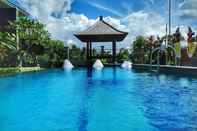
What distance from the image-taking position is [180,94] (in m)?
11.4

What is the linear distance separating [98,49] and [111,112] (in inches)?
909

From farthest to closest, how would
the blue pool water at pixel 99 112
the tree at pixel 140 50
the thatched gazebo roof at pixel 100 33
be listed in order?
the tree at pixel 140 50
the thatched gazebo roof at pixel 100 33
the blue pool water at pixel 99 112

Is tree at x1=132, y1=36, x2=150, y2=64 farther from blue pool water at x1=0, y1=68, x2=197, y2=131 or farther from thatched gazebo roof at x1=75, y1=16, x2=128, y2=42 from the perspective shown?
blue pool water at x1=0, y1=68, x2=197, y2=131

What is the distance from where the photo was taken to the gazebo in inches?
1080

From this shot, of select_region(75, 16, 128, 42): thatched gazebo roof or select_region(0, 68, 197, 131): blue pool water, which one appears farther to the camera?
select_region(75, 16, 128, 42): thatched gazebo roof

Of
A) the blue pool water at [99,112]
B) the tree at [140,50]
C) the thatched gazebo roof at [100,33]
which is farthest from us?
the tree at [140,50]

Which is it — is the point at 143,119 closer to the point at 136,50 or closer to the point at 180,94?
the point at 180,94

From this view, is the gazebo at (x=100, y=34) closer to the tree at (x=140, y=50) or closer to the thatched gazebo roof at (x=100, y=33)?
the thatched gazebo roof at (x=100, y=33)

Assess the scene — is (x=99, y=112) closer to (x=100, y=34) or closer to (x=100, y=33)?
(x=100, y=34)

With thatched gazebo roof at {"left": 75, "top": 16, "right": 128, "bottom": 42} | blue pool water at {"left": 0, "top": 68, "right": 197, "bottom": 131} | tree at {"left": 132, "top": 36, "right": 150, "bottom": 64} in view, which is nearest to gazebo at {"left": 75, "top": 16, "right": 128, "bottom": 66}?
thatched gazebo roof at {"left": 75, "top": 16, "right": 128, "bottom": 42}

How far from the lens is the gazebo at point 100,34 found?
1080 inches

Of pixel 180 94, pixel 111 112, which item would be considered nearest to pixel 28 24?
pixel 180 94

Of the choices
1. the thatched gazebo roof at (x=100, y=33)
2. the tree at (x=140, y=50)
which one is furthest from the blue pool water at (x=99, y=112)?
the tree at (x=140, y=50)

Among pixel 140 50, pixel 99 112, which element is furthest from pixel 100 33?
pixel 99 112
